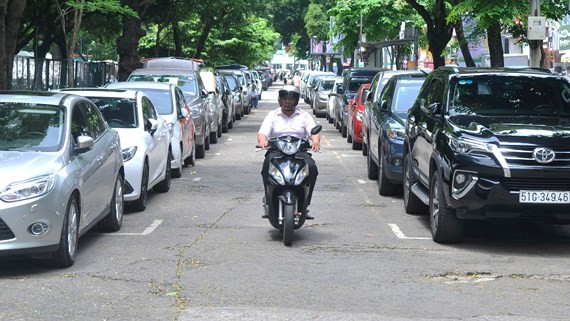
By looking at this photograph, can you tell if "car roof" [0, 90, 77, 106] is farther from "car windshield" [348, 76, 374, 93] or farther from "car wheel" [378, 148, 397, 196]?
"car windshield" [348, 76, 374, 93]

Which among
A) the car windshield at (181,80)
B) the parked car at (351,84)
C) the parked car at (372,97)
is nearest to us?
the parked car at (372,97)

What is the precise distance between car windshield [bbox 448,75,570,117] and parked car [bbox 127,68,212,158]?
9.81 m

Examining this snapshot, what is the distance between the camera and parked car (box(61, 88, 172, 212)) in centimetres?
1330

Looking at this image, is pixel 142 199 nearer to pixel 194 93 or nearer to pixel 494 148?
pixel 494 148

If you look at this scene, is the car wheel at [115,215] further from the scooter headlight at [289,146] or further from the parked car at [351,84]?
the parked car at [351,84]

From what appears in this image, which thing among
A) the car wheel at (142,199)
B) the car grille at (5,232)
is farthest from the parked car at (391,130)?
the car grille at (5,232)

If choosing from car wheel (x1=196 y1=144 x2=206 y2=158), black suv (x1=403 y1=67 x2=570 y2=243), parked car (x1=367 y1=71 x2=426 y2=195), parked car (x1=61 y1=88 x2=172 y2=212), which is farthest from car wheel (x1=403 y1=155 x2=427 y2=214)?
car wheel (x1=196 y1=144 x2=206 y2=158)

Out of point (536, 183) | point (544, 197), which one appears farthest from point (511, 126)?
point (544, 197)

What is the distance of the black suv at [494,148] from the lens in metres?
10.3

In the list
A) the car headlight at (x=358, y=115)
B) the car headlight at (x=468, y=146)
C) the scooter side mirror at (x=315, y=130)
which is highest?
the scooter side mirror at (x=315, y=130)

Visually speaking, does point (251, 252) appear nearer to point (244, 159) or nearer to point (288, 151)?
point (288, 151)

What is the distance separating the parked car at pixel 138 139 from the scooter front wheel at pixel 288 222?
3023 millimetres

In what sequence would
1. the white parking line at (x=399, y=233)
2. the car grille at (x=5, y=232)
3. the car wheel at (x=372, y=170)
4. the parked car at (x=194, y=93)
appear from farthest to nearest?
the parked car at (x=194, y=93)
the car wheel at (x=372, y=170)
the white parking line at (x=399, y=233)
the car grille at (x=5, y=232)

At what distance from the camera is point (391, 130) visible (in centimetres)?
1545
